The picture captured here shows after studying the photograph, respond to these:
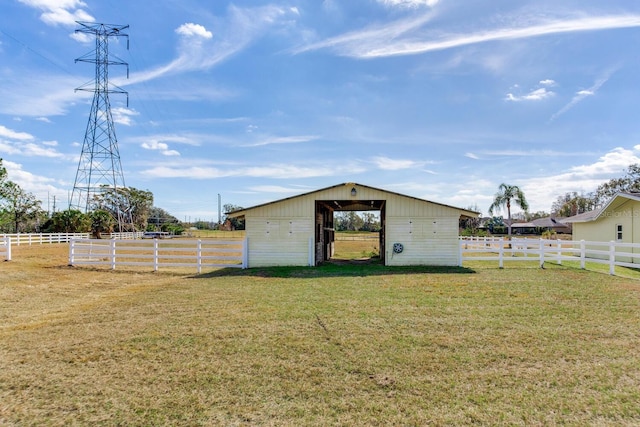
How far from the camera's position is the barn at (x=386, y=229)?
45.7 ft

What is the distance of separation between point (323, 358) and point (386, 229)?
1016cm

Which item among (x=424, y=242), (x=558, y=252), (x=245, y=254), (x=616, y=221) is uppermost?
(x=616, y=221)

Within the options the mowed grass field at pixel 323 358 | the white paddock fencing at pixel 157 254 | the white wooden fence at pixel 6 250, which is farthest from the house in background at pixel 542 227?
the white wooden fence at pixel 6 250

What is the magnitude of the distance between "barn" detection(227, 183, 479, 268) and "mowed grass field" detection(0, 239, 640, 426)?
540cm

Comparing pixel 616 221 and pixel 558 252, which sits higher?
pixel 616 221

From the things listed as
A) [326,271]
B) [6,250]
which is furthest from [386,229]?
[6,250]

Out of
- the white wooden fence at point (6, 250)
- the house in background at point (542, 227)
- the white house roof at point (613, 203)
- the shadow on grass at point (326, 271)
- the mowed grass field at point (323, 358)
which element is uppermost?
the white house roof at point (613, 203)

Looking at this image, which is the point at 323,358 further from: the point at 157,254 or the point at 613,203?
the point at 613,203

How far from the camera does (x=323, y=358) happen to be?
172 inches

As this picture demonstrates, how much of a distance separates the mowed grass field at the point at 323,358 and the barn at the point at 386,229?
17.7 feet

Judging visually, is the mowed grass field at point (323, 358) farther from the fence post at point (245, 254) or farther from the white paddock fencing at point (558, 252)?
the fence post at point (245, 254)

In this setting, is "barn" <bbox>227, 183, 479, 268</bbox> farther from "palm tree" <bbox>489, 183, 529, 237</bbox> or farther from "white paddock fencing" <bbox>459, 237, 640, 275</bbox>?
"palm tree" <bbox>489, 183, 529, 237</bbox>

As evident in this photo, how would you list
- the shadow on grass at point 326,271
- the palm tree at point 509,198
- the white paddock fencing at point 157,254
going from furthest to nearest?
1. the palm tree at point 509,198
2. the white paddock fencing at point 157,254
3. the shadow on grass at point 326,271

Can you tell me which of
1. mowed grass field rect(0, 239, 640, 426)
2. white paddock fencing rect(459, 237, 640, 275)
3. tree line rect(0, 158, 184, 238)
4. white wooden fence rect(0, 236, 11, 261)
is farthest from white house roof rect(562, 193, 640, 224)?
tree line rect(0, 158, 184, 238)
